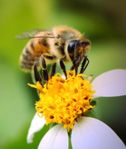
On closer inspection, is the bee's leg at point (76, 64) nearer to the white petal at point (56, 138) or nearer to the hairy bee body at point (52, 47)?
the hairy bee body at point (52, 47)

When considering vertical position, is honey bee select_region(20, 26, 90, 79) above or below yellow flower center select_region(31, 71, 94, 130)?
above

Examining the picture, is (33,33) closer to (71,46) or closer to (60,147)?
(71,46)

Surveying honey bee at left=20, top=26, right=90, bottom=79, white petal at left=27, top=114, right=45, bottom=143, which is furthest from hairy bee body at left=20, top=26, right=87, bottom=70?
white petal at left=27, top=114, right=45, bottom=143

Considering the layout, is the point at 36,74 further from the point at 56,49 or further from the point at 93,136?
the point at 93,136

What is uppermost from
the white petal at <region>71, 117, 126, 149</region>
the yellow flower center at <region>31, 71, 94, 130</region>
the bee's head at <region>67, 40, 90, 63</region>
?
the bee's head at <region>67, 40, 90, 63</region>

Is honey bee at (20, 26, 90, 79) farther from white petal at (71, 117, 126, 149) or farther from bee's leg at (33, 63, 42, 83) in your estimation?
white petal at (71, 117, 126, 149)

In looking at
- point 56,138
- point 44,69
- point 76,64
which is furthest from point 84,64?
point 56,138
